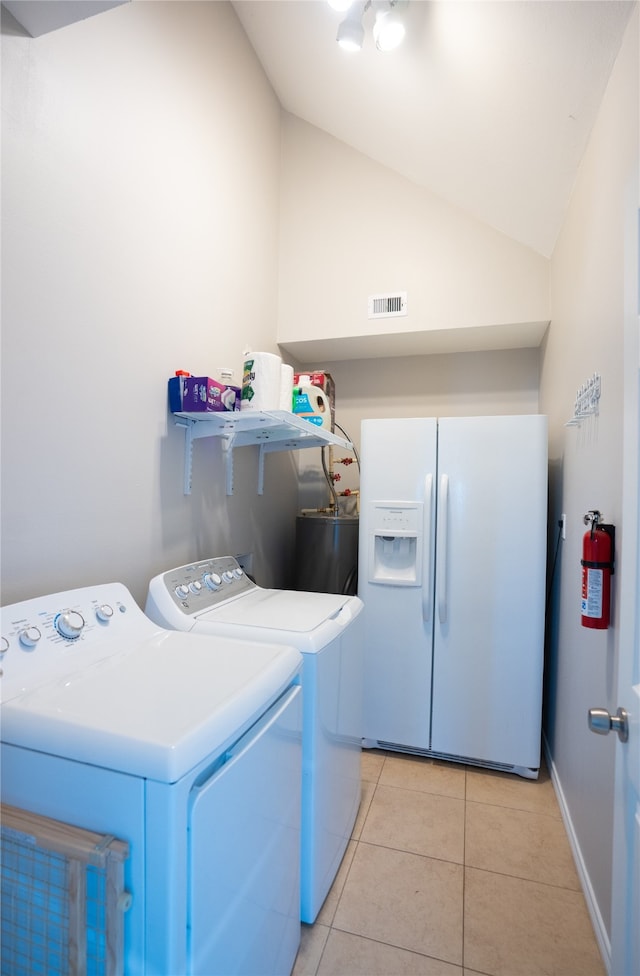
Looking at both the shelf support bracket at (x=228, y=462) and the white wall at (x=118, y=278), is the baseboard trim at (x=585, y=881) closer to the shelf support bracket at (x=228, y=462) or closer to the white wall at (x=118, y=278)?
the white wall at (x=118, y=278)

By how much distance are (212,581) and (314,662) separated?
0.61m

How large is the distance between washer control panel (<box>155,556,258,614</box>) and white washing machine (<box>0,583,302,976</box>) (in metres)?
0.29

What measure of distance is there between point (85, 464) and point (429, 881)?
5.89ft

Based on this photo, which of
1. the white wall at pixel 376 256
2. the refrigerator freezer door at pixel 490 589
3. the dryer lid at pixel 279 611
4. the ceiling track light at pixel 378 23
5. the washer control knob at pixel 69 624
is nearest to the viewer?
the washer control knob at pixel 69 624

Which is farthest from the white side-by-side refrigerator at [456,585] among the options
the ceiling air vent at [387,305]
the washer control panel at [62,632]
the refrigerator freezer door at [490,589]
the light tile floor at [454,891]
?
the washer control panel at [62,632]

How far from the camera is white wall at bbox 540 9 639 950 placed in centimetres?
132

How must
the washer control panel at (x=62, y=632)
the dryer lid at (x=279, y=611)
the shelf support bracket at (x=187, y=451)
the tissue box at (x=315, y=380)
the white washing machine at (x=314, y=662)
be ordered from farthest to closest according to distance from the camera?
the tissue box at (x=315, y=380) → the shelf support bracket at (x=187, y=451) → the dryer lid at (x=279, y=611) → the white washing machine at (x=314, y=662) → the washer control panel at (x=62, y=632)

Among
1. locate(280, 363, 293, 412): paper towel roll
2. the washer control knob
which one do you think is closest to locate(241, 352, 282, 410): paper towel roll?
locate(280, 363, 293, 412): paper towel roll

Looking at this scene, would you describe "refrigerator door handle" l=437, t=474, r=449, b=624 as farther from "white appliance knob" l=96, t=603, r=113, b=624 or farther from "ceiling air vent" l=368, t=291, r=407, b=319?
"white appliance knob" l=96, t=603, r=113, b=624

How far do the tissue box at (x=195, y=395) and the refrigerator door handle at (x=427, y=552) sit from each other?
1.07 meters

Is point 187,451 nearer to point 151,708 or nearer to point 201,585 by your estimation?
point 201,585

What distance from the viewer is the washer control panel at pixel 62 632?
3.36 feet

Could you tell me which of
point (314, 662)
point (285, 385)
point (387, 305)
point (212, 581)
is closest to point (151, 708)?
point (314, 662)

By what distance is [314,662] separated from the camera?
1.38 metres
